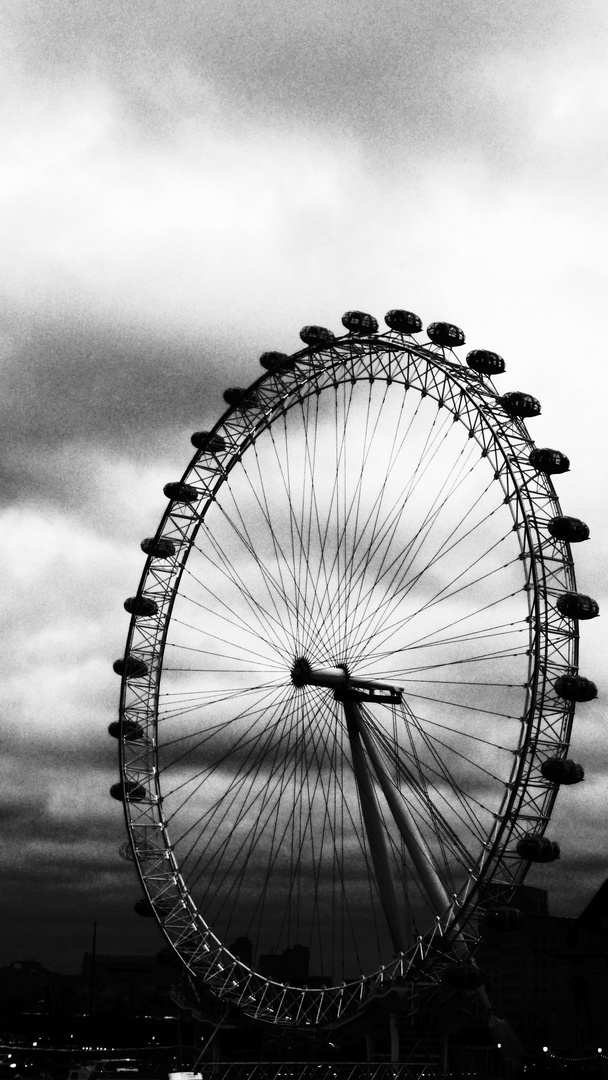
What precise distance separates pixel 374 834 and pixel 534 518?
12858 mm

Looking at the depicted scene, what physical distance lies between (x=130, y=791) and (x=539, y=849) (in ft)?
81.5

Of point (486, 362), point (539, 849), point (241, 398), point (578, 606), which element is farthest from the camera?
point (241, 398)

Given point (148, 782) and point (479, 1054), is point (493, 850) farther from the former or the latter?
point (479, 1054)

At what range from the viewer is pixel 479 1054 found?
68000mm

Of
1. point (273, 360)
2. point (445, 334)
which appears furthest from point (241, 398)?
point (445, 334)

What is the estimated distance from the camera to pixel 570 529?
47.2m

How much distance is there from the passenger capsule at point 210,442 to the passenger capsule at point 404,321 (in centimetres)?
1222

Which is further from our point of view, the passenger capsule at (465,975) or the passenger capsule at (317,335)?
the passenger capsule at (317,335)

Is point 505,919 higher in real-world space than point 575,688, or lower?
lower

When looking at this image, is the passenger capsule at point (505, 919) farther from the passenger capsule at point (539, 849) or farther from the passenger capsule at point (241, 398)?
the passenger capsule at point (241, 398)

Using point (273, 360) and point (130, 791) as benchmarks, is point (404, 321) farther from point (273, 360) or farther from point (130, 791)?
point (130, 791)

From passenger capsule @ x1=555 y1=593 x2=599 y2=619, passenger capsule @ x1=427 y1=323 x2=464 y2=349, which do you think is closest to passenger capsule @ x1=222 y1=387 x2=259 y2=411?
passenger capsule @ x1=427 y1=323 x2=464 y2=349

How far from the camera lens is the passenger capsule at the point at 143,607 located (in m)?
64.0

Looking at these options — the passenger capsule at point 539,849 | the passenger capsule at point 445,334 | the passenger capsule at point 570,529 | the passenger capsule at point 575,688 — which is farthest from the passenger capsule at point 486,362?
the passenger capsule at point 539,849
